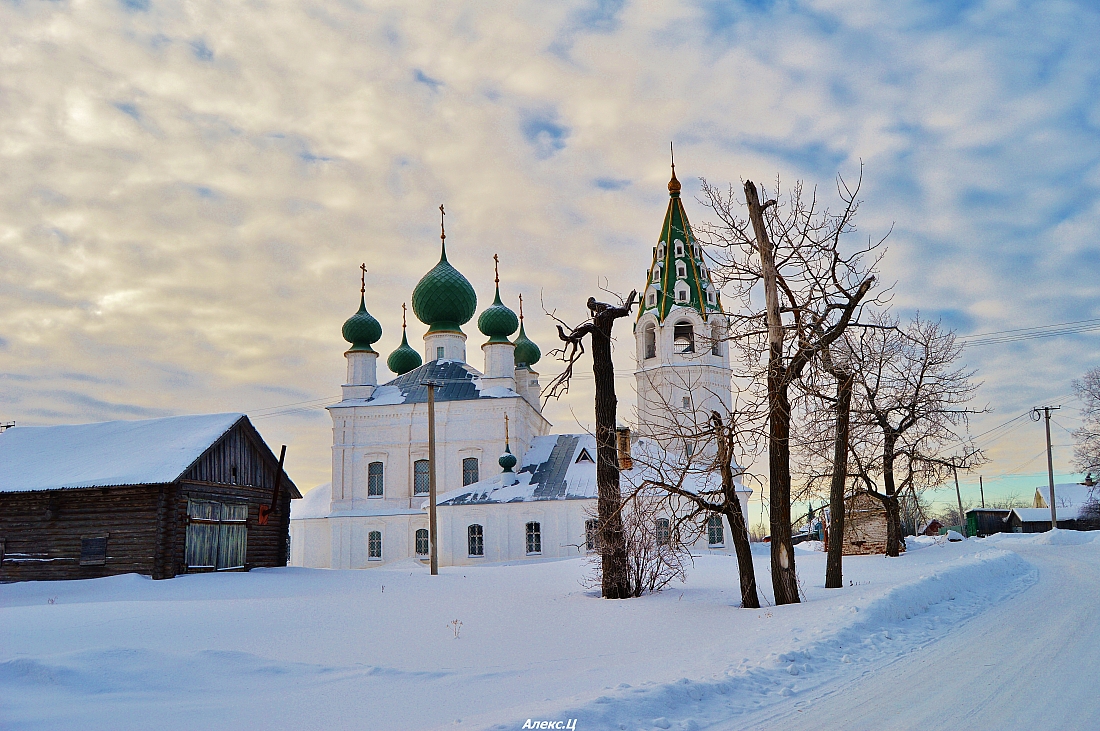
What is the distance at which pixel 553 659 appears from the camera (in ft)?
29.7

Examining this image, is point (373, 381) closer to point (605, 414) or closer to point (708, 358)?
point (708, 358)

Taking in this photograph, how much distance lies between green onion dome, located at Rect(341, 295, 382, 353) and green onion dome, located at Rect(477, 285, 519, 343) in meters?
5.16

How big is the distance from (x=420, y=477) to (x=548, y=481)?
7.11 m

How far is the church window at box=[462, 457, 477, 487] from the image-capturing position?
38281mm

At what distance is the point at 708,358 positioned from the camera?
126 feet

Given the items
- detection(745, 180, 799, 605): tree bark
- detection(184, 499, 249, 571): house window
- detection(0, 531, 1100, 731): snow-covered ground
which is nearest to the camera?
detection(0, 531, 1100, 731): snow-covered ground

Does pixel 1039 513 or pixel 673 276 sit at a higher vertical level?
pixel 673 276

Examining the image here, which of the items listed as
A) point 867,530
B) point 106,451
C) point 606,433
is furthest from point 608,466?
point 867,530

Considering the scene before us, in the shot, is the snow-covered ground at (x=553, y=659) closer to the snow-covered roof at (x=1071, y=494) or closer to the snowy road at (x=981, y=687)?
the snowy road at (x=981, y=687)

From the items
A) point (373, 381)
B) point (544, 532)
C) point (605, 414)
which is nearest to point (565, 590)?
point (605, 414)

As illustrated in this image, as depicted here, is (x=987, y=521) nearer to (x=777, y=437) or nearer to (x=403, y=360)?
(x=403, y=360)

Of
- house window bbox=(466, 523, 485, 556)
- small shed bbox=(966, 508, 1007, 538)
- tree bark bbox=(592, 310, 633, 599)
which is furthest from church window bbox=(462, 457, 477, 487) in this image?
small shed bbox=(966, 508, 1007, 538)

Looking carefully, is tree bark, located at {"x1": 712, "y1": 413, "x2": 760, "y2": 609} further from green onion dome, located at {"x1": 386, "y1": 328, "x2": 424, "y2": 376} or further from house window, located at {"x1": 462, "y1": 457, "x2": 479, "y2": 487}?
green onion dome, located at {"x1": 386, "y1": 328, "x2": 424, "y2": 376}

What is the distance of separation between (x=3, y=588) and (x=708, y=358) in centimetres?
2827
